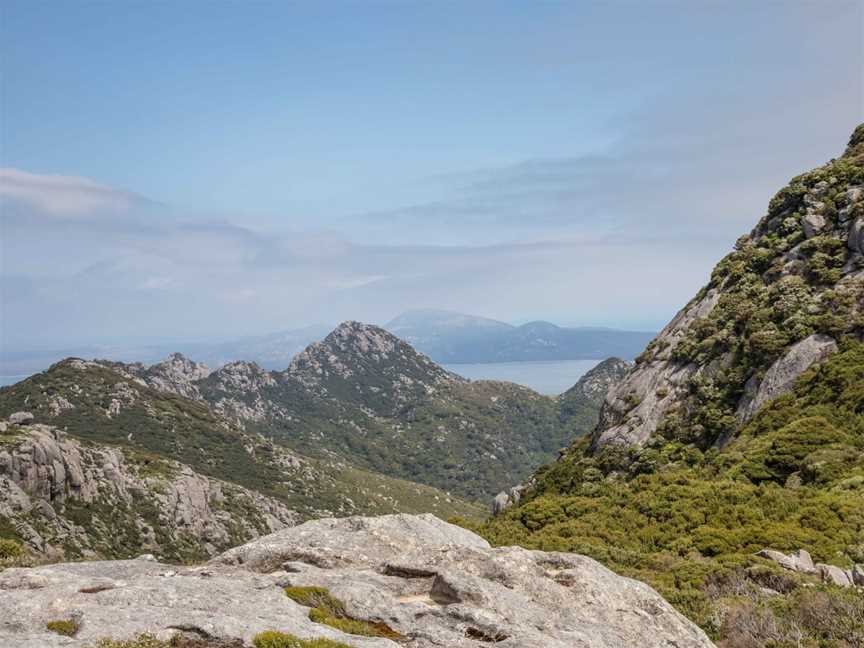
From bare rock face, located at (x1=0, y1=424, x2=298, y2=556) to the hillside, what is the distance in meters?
80.5

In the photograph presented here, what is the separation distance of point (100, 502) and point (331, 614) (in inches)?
4659

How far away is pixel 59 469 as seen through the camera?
104 metres

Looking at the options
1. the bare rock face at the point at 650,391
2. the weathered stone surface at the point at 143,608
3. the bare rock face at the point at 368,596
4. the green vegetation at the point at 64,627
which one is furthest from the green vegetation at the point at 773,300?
the green vegetation at the point at 64,627

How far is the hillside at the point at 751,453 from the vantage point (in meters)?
17.0

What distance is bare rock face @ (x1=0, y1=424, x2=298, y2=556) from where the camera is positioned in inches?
3664

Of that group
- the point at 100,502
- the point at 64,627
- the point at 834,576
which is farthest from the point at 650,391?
the point at 100,502

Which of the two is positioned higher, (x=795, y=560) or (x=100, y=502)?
(x=795, y=560)

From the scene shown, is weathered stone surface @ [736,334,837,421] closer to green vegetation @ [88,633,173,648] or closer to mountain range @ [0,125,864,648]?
mountain range @ [0,125,864,648]

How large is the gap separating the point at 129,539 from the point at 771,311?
347 ft

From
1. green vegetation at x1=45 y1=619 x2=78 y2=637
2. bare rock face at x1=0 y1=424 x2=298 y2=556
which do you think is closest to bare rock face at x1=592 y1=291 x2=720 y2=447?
green vegetation at x1=45 y1=619 x2=78 y2=637

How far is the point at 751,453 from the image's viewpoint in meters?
33.3

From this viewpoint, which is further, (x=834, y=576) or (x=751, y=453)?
(x=751, y=453)

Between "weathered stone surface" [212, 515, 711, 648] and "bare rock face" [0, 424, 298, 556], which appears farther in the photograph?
"bare rock face" [0, 424, 298, 556]

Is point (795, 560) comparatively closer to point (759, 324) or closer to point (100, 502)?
point (759, 324)
